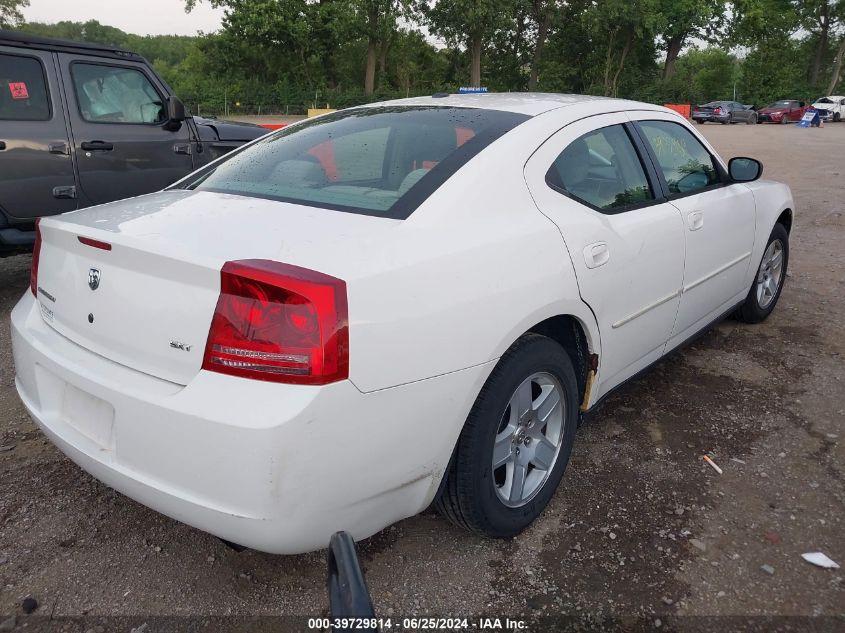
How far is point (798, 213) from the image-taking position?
30.3ft

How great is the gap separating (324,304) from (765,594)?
5.70 ft

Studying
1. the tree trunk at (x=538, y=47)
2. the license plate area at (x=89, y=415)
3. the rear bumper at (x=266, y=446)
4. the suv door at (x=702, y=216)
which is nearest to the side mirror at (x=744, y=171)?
the suv door at (x=702, y=216)

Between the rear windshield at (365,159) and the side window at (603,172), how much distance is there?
26 centimetres

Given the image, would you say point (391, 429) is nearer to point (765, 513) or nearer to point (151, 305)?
point (151, 305)

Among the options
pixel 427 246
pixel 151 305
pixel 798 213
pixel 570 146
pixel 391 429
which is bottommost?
pixel 798 213

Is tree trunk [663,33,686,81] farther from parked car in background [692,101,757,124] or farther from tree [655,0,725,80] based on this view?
parked car in background [692,101,757,124]

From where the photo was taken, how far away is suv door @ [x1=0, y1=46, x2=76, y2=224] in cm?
505

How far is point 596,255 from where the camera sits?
8.70ft

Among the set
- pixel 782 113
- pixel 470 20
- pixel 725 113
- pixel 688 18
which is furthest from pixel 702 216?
pixel 688 18

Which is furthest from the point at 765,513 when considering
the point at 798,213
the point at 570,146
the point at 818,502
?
the point at 798,213

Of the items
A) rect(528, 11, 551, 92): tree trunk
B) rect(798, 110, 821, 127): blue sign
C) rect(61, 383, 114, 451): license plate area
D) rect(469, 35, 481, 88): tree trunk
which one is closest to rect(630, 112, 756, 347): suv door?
rect(61, 383, 114, 451): license plate area

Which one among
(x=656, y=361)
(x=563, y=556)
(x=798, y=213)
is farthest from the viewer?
(x=798, y=213)

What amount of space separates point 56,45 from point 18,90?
530 mm

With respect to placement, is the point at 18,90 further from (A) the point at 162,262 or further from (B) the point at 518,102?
(A) the point at 162,262
